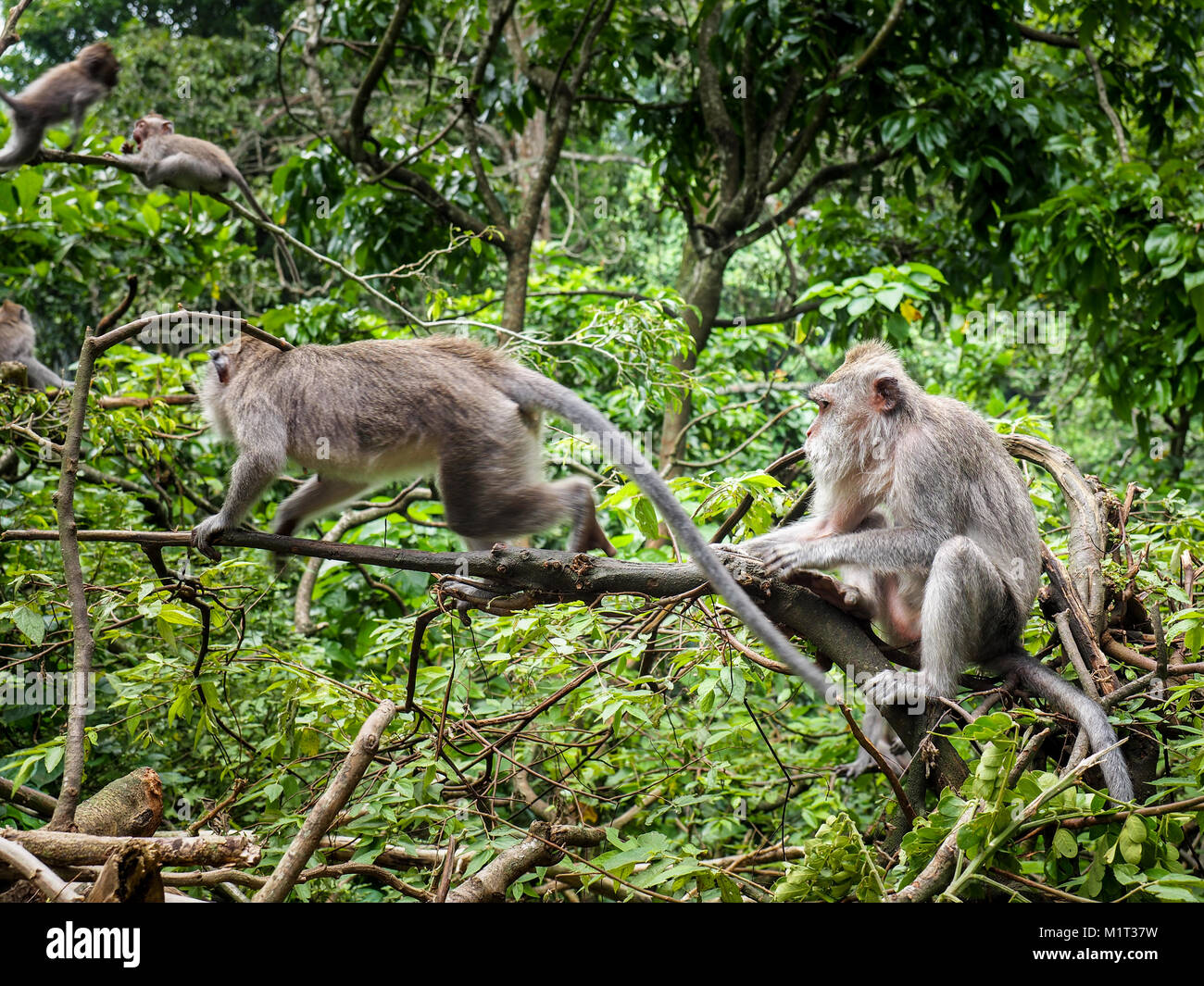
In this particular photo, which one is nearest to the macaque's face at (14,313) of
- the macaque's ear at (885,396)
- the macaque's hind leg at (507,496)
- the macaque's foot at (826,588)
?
the macaque's hind leg at (507,496)

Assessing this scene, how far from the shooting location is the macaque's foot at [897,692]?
2.83 m

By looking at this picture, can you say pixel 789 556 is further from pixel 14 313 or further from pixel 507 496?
pixel 14 313

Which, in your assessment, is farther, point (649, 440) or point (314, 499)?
point (649, 440)

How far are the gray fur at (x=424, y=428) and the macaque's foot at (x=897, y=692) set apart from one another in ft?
4.97

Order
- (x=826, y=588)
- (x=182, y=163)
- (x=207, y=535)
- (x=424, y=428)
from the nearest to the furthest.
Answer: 1. (x=826, y=588)
2. (x=207, y=535)
3. (x=424, y=428)
4. (x=182, y=163)

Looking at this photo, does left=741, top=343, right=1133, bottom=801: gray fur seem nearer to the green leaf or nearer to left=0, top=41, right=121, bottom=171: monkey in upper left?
the green leaf

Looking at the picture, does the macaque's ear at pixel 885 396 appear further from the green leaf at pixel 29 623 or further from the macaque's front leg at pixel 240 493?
the green leaf at pixel 29 623

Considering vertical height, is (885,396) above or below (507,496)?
above

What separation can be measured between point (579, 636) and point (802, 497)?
3.53 feet

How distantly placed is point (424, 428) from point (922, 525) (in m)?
2.01

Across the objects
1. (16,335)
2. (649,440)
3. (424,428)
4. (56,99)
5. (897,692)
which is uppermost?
(56,99)

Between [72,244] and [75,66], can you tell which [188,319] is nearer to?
[72,244]

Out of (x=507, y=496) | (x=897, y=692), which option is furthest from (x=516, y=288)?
(x=897, y=692)

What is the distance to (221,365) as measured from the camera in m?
4.31
